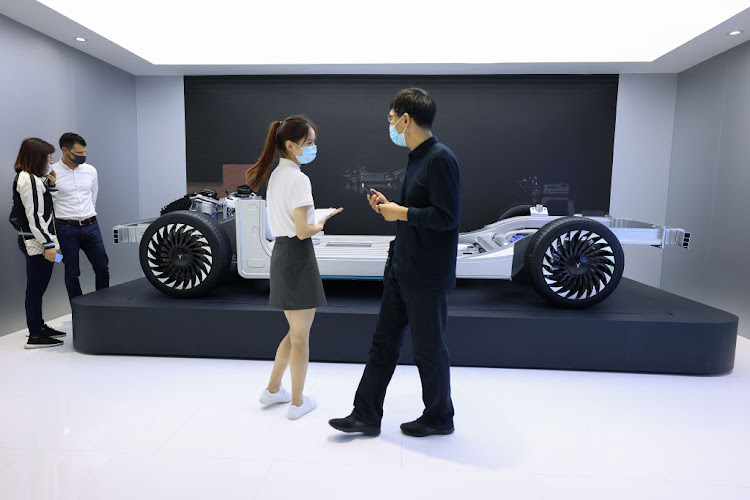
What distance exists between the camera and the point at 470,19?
4988mm

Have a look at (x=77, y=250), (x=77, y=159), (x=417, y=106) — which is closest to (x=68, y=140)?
(x=77, y=159)

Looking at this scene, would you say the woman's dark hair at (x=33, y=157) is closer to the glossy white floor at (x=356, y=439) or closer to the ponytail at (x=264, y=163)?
the glossy white floor at (x=356, y=439)

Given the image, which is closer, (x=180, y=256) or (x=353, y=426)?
(x=353, y=426)

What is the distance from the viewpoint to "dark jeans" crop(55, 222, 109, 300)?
3.89 meters

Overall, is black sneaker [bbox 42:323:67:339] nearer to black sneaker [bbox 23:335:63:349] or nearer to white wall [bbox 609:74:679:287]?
black sneaker [bbox 23:335:63:349]

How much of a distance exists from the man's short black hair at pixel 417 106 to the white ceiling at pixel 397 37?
10.4ft

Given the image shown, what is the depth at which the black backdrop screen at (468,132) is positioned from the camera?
5.68 meters

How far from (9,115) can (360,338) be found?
3482 mm

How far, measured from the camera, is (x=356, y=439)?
2328 mm

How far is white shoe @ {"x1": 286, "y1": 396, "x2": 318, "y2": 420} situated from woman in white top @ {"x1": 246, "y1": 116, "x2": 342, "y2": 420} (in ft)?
1.21

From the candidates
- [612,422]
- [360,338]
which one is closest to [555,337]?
[612,422]

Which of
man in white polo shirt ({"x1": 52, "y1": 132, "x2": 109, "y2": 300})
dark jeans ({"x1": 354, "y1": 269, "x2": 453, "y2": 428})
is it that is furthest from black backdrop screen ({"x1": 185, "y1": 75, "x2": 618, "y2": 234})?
dark jeans ({"x1": 354, "y1": 269, "x2": 453, "y2": 428})

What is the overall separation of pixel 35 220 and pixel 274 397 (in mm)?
2222

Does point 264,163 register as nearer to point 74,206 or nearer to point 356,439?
point 356,439
